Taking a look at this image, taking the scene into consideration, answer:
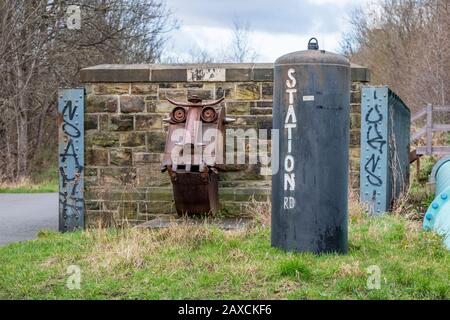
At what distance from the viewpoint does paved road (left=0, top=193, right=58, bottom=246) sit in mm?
10373

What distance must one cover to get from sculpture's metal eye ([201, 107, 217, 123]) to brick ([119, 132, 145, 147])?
133 cm

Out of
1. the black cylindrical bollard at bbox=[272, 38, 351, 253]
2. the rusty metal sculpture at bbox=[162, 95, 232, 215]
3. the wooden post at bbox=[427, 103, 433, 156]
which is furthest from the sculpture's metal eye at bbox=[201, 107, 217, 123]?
the wooden post at bbox=[427, 103, 433, 156]

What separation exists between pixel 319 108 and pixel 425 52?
2360cm

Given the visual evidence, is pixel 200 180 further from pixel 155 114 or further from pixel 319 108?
pixel 319 108

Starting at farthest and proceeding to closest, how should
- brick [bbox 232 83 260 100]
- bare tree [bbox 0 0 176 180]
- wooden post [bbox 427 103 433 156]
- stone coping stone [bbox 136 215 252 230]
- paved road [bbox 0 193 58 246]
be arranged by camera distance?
1. bare tree [bbox 0 0 176 180]
2. wooden post [bbox 427 103 433 156]
3. paved road [bbox 0 193 58 246]
4. brick [bbox 232 83 260 100]
5. stone coping stone [bbox 136 215 252 230]

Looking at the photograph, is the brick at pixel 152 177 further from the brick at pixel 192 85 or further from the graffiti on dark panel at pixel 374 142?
the graffiti on dark panel at pixel 374 142

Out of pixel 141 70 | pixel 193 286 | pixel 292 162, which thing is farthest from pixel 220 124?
pixel 193 286

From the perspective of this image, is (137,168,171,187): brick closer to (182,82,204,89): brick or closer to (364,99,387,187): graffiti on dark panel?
(182,82,204,89): brick

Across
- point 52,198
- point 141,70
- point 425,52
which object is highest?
point 425,52

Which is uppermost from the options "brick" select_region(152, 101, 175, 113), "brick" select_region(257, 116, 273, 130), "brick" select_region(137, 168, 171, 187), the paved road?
"brick" select_region(152, 101, 175, 113)

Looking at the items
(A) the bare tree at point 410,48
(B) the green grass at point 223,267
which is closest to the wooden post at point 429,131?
(A) the bare tree at point 410,48

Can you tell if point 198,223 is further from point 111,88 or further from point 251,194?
point 111,88

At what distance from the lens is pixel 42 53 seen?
2369cm

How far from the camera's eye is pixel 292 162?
6.53 meters
